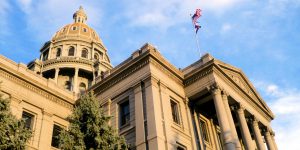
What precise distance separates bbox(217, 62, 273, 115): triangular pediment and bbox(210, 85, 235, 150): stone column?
2824 millimetres

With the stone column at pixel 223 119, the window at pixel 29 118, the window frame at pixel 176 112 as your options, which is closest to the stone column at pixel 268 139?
the stone column at pixel 223 119

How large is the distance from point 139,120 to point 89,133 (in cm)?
686

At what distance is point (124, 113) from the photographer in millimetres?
26016

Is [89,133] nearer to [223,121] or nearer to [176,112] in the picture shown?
[176,112]

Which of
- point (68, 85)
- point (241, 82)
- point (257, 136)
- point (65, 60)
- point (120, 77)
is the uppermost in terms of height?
point (65, 60)

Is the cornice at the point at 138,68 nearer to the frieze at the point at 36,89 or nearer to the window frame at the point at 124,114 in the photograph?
the window frame at the point at 124,114

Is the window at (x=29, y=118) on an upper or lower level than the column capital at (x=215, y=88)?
lower

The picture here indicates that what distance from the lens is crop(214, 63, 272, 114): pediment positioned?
93.9 ft

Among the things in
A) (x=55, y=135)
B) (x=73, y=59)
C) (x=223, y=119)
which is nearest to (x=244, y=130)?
(x=223, y=119)

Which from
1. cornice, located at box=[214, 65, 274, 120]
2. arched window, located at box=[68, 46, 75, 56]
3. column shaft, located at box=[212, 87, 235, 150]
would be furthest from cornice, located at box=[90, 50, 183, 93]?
arched window, located at box=[68, 46, 75, 56]

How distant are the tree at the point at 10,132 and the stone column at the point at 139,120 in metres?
8.94

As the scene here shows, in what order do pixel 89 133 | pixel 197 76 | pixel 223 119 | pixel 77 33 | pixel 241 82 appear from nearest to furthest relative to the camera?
pixel 89 133, pixel 223 119, pixel 197 76, pixel 241 82, pixel 77 33

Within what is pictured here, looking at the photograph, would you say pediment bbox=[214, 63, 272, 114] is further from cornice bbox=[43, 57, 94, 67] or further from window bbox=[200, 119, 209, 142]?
cornice bbox=[43, 57, 94, 67]

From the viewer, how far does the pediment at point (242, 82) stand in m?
28.6
